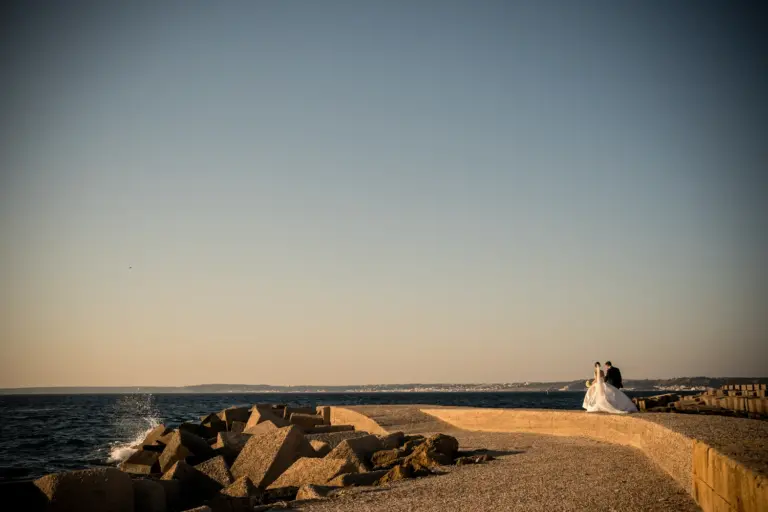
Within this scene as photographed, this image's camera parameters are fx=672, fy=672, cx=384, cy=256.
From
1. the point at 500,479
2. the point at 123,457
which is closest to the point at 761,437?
the point at 500,479

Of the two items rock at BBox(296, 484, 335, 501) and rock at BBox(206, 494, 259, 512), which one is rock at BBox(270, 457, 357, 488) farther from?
rock at BBox(206, 494, 259, 512)

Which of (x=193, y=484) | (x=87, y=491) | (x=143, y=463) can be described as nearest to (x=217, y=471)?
(x=193, y=484)

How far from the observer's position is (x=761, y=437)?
671cm

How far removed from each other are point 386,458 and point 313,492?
101 inches

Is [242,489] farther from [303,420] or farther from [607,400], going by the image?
[303,420]

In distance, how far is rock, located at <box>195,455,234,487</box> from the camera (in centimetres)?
999

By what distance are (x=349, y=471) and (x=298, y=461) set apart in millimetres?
1305

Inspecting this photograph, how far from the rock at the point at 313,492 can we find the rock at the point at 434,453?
1.80m

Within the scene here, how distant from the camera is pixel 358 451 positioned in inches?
398

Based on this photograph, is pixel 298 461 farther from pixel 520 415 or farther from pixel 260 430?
pixel 520 415

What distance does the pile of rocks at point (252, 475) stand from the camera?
746 centimetres

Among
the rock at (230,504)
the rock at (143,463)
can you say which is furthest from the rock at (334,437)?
the rock at (230,504)

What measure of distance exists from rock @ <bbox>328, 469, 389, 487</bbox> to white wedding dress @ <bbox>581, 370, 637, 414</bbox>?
23.6 feet

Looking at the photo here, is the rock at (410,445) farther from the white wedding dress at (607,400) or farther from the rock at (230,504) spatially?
the white wedding dress at (607,400)
